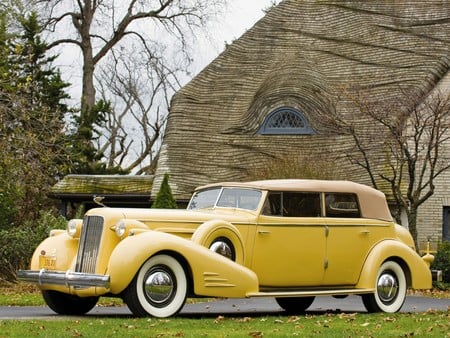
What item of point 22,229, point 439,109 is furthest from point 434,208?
point 22,229

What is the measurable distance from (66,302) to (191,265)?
2.20 meters

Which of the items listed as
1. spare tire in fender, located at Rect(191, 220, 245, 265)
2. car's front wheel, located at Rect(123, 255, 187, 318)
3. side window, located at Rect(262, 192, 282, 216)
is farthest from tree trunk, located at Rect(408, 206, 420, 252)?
car's front wheel, located at Rect(123, 255, 187, 318)

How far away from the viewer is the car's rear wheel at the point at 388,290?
15.8 meters

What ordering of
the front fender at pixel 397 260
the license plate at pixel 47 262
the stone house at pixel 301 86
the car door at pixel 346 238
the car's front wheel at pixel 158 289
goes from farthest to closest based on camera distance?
the stone house at pixel 301 86, the front fender at pixel 397 260, the car door at pixel 346 238, the license plate at pixel 47 262, the car's front wheel at pixel 158 289

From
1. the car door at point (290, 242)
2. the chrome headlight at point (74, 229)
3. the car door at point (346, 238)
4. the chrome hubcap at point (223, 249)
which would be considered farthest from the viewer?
the car door at point (346, 238)

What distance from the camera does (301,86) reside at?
32.8m

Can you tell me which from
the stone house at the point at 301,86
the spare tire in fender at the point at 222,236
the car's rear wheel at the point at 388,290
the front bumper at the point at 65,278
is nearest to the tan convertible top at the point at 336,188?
the car's rear wheel at the point at 388,290

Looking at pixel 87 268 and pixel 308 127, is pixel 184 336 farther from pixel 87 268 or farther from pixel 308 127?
pixel 308 127

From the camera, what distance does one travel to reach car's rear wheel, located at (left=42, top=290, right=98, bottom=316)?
14.7 metres

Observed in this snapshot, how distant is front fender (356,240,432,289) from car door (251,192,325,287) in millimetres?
741

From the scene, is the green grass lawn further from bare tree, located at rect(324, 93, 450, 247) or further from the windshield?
bare tree, located at rect(324, 93, 450, 247)

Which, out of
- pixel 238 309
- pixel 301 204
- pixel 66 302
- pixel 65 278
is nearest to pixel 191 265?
pixel 65 278

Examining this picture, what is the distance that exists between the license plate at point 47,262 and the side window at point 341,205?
395cm

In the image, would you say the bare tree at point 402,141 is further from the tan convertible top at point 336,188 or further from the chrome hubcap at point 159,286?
the chrome hubcap at point 159,286
